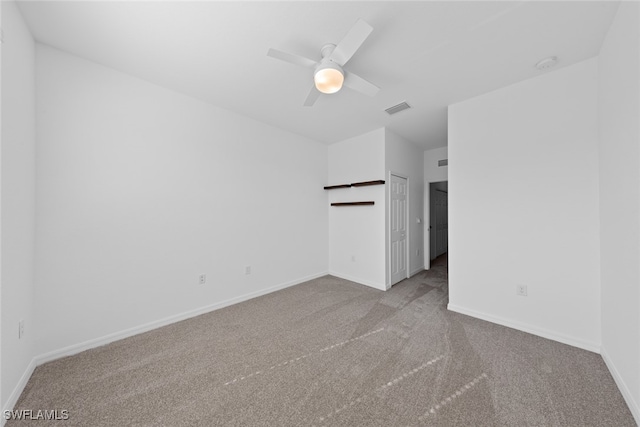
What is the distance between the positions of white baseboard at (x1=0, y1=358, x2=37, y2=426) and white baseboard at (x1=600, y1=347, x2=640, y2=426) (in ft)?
12.7

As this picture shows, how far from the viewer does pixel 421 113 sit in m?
3.16

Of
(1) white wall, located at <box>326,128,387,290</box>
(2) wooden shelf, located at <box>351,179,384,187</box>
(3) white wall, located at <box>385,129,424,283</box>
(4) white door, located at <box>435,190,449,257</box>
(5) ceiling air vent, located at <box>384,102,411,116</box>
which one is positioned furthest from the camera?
(4) white door, located at <box>435,190,449,257</box>

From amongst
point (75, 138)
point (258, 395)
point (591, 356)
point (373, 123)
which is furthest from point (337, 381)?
point (373, 123)

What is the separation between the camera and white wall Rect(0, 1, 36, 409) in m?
1.41

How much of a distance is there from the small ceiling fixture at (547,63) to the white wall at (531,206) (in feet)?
0.53

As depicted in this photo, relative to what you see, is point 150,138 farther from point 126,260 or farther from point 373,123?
point 373,123

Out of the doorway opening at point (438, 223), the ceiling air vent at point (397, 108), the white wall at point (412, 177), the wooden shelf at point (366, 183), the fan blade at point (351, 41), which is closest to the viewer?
the fan blade at point (351, 41)

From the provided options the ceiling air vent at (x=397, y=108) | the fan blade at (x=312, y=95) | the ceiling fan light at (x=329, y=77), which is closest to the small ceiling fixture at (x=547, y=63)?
the ceiling air vent at (x=397, y=108)

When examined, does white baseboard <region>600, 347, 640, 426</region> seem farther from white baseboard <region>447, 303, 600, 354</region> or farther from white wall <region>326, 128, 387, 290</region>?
white wall <region>326, 128, 387, 290</region>

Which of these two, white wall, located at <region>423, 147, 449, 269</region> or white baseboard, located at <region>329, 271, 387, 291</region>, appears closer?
white baseboard, located at <region>329, 271, 387, 291</region>

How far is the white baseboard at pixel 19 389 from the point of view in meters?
1.38

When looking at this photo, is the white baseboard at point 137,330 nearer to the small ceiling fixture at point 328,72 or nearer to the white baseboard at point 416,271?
the white baseboard at point 416,271

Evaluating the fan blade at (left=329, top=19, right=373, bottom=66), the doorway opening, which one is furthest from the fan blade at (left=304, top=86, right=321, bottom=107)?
the doorway opening

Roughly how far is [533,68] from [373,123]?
72.8 inches
